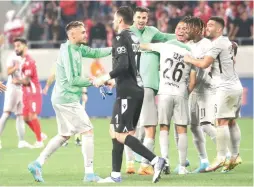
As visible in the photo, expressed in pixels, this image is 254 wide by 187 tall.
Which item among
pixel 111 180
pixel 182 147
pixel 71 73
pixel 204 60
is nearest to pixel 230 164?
pixel 182 147

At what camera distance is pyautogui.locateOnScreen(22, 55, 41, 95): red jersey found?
17188mm

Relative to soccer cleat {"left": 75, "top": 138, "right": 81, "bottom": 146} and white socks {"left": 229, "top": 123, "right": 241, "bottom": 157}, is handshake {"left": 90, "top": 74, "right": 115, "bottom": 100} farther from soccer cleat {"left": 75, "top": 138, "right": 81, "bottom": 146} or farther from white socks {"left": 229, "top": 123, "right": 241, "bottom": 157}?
soccer cleat {"left": 75, "top": 138, "right": 81, "bottom": 146}

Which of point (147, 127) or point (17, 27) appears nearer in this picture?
point (147, 127)

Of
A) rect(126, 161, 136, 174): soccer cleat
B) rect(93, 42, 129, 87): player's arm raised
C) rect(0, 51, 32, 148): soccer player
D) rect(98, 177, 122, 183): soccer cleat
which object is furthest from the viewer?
rect(0, 51, 32, 148): soccer player

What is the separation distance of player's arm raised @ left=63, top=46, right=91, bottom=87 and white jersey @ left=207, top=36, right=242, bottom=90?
78.7 inches

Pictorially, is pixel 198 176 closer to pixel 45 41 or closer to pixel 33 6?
pixel 45 41

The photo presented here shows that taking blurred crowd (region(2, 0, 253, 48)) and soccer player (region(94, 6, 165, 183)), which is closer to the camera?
soccer player (region(94, 6, 165, 183))

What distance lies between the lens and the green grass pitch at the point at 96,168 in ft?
36.3

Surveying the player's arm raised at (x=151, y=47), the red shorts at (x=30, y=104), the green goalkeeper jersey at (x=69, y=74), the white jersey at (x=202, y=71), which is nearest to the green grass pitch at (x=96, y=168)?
the red shorts at (x=30, y=104)

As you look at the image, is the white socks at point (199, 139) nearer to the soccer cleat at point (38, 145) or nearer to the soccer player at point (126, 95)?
the soccer player at point (126, 95)

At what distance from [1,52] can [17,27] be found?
145cm

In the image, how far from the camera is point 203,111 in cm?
1284

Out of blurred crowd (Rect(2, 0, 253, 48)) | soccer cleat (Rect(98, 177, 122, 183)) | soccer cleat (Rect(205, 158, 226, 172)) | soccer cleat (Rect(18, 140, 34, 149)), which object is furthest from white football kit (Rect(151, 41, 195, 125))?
blurred crowd (Rect(2, 0, 253, 48))

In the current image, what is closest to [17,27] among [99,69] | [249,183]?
[99,69]
